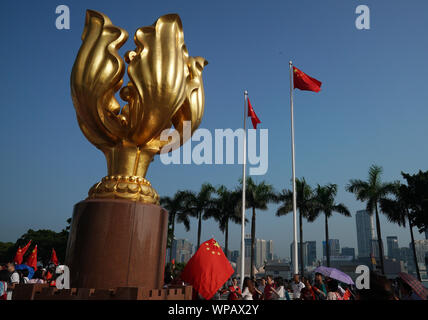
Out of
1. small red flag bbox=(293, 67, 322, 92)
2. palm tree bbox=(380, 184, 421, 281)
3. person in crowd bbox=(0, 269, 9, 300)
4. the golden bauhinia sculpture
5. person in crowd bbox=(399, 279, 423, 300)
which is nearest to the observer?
person in crowd bbox=(399, 279, 423, 300)

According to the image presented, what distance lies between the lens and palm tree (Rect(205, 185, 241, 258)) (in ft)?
86.8

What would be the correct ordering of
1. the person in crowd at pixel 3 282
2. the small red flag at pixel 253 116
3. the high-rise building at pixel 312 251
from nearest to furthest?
the person in crowd at pixel 3 282 → the small red flag at pixel 253 116 → the high-rise building at pixel 312 251

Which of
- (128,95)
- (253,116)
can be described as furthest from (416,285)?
(253,116)

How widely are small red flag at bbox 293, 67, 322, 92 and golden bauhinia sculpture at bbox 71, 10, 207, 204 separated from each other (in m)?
10.8

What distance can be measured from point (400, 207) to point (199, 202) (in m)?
14.9

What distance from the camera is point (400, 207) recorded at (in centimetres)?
2378

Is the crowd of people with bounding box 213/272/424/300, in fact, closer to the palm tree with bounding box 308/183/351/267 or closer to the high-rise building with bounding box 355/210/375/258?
the palm tree with bounding box 308/183/351/267

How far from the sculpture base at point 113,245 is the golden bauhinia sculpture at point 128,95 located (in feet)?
0.94

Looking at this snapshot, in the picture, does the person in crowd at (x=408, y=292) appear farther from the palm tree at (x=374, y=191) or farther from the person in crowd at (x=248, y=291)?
the palm tree at (x=374, y=191)

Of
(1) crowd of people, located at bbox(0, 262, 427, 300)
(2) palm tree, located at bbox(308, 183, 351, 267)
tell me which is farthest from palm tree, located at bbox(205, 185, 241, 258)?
(1) crowd of people, located at bbox(0, 262, 427, 300)

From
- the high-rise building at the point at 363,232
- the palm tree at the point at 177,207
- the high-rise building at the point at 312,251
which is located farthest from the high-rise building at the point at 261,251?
the palm tree at the point at 177,207

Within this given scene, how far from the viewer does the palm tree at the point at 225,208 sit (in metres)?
26.5
